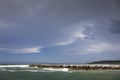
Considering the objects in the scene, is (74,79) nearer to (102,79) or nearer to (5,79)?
(102,79)

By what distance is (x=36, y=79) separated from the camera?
30594 mm

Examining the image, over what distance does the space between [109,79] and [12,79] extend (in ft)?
41.7

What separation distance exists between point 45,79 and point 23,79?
292cm

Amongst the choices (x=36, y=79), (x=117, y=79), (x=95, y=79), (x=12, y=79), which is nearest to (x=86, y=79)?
(x=95, y=79)

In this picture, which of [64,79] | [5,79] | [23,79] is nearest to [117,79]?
[64,79]

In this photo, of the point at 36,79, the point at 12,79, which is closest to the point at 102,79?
the point at 36,79

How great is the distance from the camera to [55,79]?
30.7 m

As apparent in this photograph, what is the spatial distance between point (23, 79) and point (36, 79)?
175 cm

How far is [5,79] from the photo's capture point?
101 ft

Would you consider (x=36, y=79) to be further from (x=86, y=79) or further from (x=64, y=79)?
(x=86, y=79)

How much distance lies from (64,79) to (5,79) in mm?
7830

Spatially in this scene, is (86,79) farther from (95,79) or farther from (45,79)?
(45,79)

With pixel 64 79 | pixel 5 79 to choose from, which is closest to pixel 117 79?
pixel 64 79

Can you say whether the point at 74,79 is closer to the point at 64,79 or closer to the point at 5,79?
the point at 64,79
